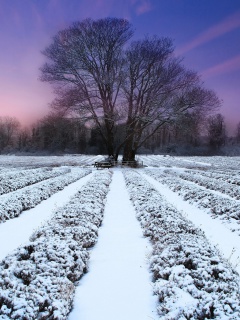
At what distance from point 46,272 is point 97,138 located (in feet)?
286

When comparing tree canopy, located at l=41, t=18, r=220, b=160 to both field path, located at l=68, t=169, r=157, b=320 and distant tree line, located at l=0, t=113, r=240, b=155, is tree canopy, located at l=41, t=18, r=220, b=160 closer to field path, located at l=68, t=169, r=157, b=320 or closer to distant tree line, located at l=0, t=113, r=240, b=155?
distant tree line, located at l=0, t=113, r=240, b=155

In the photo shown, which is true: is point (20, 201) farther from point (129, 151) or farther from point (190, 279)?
point (129, 151)

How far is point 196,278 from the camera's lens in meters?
4.64

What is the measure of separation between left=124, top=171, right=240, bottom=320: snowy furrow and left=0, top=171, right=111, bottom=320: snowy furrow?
57.1 inches

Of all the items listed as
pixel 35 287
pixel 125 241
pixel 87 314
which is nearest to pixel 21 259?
pixel 35 287

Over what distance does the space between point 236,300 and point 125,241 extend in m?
3.55

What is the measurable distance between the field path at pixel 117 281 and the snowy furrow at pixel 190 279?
255 mm

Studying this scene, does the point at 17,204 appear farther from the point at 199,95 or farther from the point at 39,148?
the point at 39,148

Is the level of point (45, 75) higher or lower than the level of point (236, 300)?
higher

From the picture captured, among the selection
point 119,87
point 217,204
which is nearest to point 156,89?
point 119,87

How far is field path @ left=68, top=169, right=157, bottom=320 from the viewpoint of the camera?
4121mm

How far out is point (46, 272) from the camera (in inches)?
181

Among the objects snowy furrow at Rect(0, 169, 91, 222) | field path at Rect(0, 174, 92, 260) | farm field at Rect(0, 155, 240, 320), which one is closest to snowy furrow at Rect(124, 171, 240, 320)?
farm field at Rect(0, 155, 240, 320)

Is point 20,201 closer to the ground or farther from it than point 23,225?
farther from it
